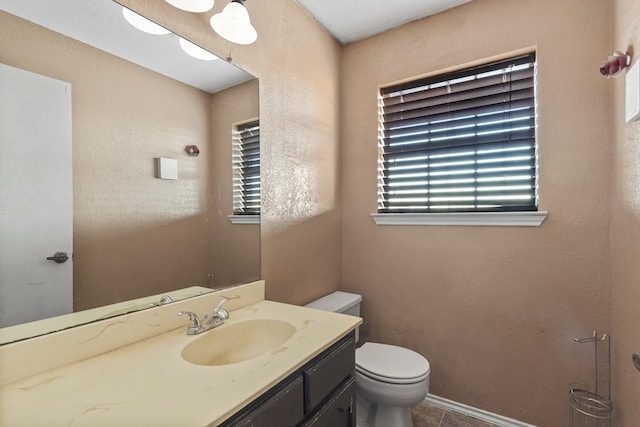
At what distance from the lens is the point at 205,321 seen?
1.14 metres

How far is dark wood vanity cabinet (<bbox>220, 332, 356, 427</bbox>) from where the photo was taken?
74 centimetres

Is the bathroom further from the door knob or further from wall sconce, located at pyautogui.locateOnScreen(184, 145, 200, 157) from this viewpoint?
the door knob

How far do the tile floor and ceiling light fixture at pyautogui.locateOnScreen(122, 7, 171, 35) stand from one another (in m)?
2.33

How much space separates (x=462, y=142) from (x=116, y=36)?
70.4 inches

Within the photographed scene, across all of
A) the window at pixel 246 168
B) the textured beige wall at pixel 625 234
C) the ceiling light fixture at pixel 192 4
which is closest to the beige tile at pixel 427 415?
the textured beige wall at pixel 625 234

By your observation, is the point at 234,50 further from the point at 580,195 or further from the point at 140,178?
the point at 580,195

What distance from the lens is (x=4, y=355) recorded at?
734mm

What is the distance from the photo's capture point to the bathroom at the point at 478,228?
55.1 inches

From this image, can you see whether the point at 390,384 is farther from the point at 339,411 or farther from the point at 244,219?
the point at 244,219

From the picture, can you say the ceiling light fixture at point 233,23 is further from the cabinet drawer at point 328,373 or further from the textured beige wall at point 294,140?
the cabinet drawer at point 328,373

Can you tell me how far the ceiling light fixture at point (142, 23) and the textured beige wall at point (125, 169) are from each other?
149 mm

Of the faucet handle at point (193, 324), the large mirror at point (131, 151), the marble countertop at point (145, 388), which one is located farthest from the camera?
the faucet handle at point (193, 324)

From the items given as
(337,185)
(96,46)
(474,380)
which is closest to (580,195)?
(474,380)

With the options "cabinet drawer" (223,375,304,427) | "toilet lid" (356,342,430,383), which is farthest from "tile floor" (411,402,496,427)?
"cabinet drawer" (223,375,304,427)
